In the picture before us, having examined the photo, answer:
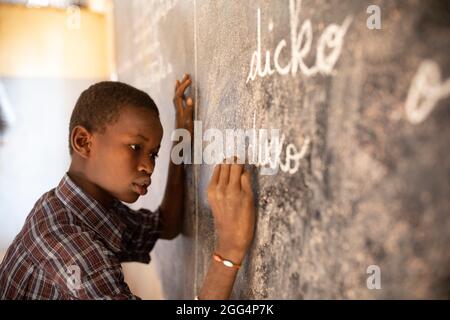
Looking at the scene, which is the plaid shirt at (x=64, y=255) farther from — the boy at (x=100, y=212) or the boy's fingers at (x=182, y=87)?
the boy's fingers at (x=182, y=87)

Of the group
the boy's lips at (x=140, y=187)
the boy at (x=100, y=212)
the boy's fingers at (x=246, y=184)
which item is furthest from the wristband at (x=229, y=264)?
the boy's lips at (x=140, y=187)

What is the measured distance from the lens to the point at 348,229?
492mm

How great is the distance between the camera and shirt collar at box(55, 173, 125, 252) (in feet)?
2.75

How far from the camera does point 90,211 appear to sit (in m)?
0.88

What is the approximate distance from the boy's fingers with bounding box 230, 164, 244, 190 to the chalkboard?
3 centimetres

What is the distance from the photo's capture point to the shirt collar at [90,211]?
84cm

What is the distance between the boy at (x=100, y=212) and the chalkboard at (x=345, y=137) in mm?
59

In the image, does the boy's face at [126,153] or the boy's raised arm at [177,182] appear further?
the boy's raised arm at [177,182]

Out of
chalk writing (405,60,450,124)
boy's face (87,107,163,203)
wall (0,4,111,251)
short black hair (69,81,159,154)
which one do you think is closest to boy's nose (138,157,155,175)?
boy's face (87,107,163,203)

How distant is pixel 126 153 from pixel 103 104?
110mm

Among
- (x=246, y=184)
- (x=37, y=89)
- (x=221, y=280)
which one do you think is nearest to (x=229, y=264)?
(x=221, y=280)

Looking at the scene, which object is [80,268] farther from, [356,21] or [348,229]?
[356,21]
